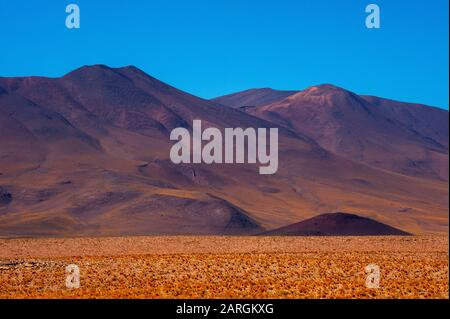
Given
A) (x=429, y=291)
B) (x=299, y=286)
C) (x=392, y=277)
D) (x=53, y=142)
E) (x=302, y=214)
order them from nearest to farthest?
1. (x=429, y=291)
2. (x=299, y=286)
3. (x=392, y=277)
4. (x=302, y=214)
5. (x=53, y=142)

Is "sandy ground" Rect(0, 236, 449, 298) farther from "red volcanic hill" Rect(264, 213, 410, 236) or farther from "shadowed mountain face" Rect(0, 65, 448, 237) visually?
"shadowed mountain face" Rect(0, 65, 448, 237)

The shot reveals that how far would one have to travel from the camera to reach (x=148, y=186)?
13488 cm

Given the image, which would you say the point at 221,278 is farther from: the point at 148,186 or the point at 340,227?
the point at 148,186

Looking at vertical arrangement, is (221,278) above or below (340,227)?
below

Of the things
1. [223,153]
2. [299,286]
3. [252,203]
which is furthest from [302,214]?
[299,286]

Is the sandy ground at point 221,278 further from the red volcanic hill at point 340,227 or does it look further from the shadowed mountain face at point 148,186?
the shadowed mountain face at point 148,186

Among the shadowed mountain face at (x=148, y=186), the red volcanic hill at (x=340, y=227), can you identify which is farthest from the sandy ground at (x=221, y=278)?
the shadowed mountain face at (x=148, y=186)

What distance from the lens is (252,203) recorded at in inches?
5699

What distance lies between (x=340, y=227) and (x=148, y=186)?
55058 millimetres

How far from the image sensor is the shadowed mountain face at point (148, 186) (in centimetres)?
11581

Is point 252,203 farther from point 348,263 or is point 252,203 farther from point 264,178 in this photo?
point 348,263

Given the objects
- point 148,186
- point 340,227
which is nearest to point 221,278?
point 340,227

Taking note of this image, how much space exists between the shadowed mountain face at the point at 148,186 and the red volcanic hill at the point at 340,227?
21.7m
